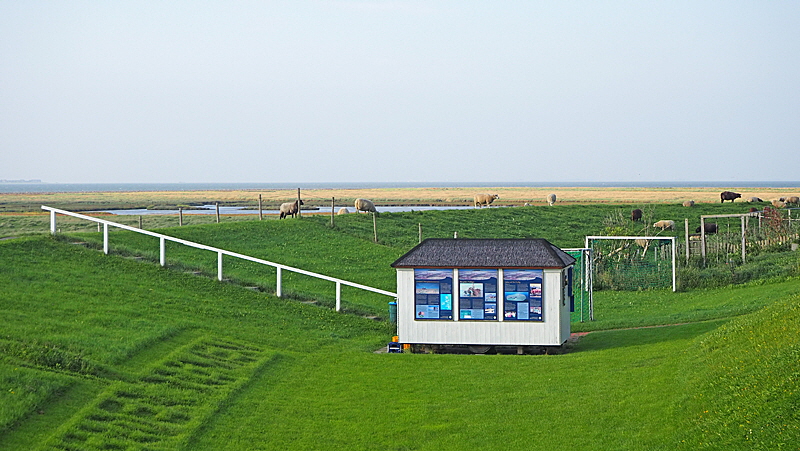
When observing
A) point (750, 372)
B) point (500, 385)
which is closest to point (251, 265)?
point (500, 385)

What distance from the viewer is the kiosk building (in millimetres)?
21422

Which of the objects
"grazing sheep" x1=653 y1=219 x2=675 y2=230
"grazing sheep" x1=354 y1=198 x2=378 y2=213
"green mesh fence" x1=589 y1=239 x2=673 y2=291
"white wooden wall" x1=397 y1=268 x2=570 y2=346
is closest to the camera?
"white wooden wall" x1=397 y1=268 x2=570 y2=346

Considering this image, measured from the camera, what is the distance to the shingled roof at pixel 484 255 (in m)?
21.6

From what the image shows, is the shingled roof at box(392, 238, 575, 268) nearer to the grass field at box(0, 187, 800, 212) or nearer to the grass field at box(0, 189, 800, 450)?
the grass field at box(0, 189, 800, 450)

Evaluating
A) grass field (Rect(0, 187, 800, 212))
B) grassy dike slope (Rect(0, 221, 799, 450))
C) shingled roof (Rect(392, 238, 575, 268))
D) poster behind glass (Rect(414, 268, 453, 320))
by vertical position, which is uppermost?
grass field (Rect(0, 187, 800, 212))

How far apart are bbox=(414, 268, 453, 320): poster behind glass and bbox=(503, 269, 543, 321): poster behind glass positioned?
1.48m

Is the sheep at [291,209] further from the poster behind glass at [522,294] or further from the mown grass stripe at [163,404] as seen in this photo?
the mown grass stripe at [163,404]

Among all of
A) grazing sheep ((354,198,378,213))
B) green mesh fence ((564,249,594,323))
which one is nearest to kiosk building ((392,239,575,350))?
green mesh fence ((564,249,594,323))

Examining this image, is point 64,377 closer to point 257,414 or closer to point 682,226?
point 257,414

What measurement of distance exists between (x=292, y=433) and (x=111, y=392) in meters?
3.53

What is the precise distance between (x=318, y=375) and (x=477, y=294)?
524 centimetres

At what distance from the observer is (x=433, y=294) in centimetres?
2197

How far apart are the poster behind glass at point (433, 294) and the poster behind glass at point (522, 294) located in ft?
4.87

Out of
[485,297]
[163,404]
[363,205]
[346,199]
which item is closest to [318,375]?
[163,404]
